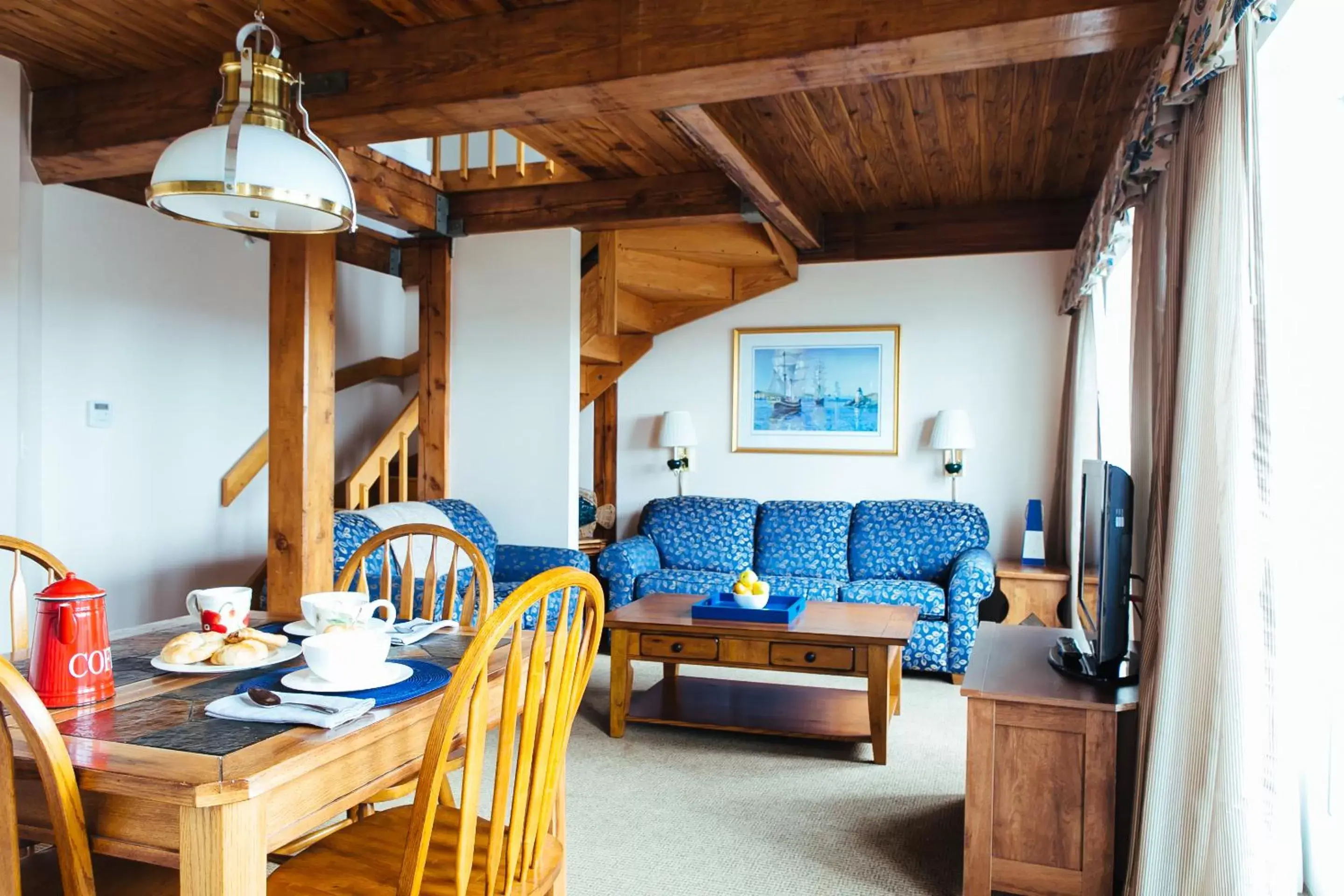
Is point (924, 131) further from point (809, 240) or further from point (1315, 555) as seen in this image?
point (1315, 555)

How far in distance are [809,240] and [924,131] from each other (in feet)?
4.47

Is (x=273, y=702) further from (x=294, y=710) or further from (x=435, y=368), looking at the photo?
(x=435, y=368)

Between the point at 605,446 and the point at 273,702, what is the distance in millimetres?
4842

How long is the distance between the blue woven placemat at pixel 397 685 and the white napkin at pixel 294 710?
26 millimetres

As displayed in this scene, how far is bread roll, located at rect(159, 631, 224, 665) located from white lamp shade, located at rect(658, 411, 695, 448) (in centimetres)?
417

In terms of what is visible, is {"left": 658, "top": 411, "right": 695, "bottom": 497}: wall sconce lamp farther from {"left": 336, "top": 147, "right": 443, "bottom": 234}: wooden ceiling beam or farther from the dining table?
the dining table

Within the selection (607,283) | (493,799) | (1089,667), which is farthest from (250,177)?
(607,283)

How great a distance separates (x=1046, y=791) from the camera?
95.2 inches

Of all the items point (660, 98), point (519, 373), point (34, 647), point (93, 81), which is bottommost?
point (34, 647)

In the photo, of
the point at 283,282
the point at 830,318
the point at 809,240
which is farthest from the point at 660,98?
the point at 830,318

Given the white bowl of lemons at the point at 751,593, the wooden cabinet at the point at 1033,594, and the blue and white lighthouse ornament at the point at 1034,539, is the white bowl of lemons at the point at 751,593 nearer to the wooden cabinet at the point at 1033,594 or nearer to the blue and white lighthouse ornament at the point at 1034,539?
the wooden cabinet at the point at 1033,594

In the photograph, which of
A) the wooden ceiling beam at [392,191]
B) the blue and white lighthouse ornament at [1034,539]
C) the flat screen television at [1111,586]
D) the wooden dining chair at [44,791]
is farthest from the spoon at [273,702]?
the blue and white lighthouse ornament at [1034,539]

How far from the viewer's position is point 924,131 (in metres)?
4.17

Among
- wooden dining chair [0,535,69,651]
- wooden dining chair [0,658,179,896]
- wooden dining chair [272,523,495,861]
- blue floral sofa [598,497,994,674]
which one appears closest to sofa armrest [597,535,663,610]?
blue floral sofa [598,497,994,674]
